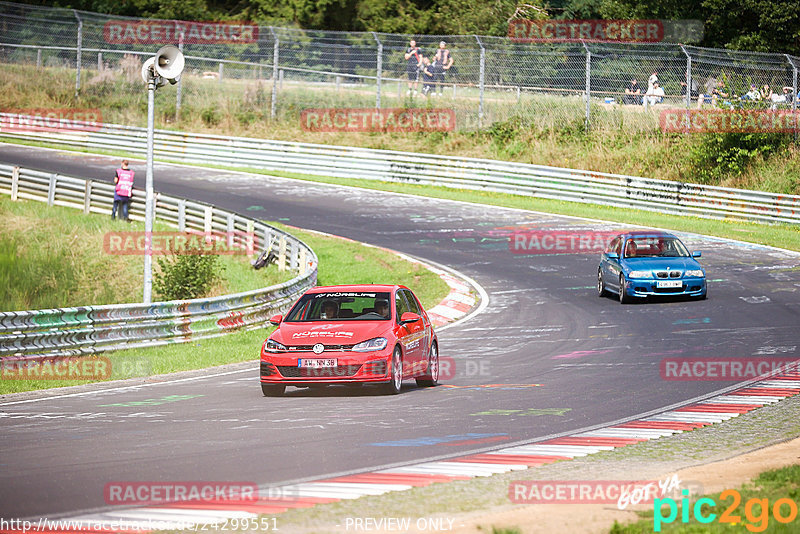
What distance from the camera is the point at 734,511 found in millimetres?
6758

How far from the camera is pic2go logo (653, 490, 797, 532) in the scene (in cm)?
649

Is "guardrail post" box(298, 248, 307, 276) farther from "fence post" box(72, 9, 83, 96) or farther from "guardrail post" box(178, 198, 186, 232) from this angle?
"fence post" box(72, 9, 83, 96)

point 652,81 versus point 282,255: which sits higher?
point 652,81

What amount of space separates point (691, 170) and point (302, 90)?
15.6m

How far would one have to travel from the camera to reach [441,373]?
50.5ft

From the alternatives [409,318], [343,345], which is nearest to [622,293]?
[409,318]

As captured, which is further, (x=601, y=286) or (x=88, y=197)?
(x=88, y=197)

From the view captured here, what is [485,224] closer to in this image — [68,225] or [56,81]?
[68,225]

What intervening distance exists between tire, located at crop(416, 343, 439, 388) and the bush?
368 inches

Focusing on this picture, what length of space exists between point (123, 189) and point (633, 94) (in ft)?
56.7

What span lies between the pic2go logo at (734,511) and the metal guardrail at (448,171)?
2572cm
